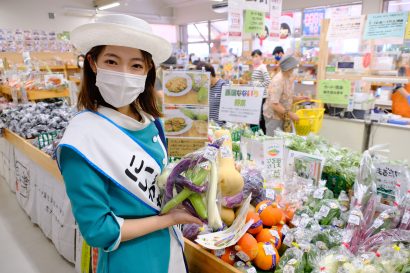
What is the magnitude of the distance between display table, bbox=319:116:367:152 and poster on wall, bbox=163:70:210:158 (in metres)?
2.71

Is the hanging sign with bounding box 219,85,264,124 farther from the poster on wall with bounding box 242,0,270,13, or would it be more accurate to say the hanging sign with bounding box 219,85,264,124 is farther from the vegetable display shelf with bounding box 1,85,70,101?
the vegetable display shelf with bounding box 1,85,70,101

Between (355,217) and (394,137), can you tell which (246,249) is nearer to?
(355,217)

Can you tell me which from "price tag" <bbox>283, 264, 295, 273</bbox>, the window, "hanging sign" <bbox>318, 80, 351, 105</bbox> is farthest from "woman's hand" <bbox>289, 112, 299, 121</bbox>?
the window

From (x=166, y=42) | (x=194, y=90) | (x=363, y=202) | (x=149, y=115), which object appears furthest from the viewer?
(x=194, y=90)

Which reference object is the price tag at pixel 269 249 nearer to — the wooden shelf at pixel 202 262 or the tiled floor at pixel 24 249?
the wooden shelf at pixel 202 262

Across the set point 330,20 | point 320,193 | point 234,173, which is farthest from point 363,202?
point 330,20

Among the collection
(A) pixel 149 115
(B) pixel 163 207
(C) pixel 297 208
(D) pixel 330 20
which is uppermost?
(D) pixel 330 20

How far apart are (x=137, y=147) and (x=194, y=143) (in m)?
0.89

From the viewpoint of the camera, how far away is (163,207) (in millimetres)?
1020

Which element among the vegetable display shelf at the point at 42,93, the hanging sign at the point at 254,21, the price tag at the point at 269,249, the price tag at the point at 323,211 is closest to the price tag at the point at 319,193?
the price tag at the point at 323,211

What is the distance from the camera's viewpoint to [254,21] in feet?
11.6

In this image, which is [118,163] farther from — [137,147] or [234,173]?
[234,173]

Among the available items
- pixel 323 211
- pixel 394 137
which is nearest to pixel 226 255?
pixel 323 211

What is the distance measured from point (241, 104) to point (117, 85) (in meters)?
1.45
